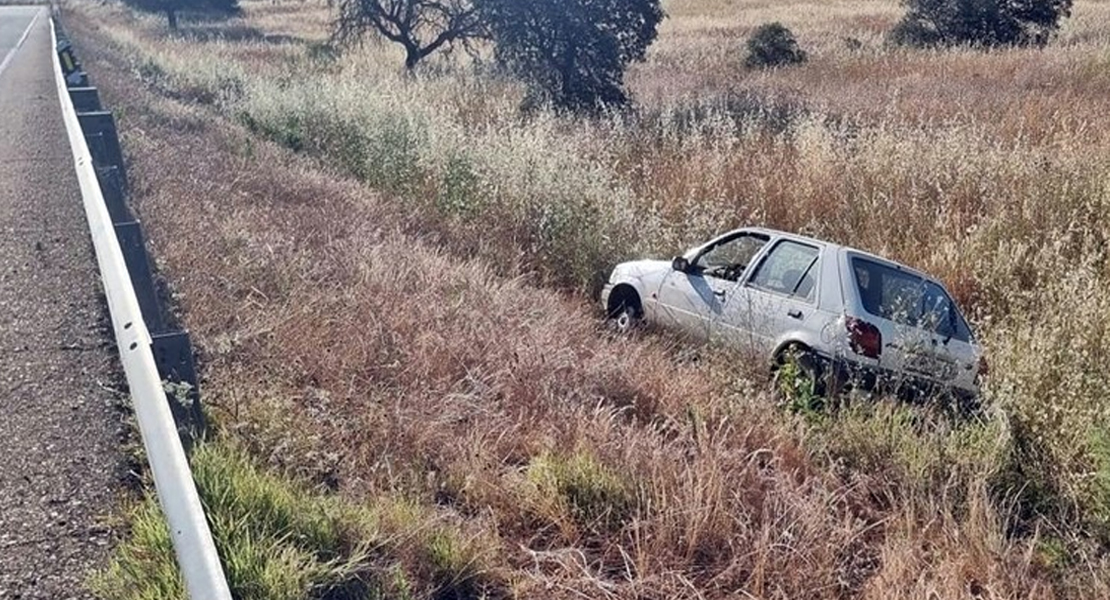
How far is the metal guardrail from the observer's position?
208 cm

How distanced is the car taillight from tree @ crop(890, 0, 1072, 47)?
22169mm

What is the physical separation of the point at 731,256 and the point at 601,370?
10.8ft

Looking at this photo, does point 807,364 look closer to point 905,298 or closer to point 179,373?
point 905,298

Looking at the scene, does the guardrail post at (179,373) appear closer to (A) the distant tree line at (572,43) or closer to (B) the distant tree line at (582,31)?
(B) the distant tree line at (582,31)

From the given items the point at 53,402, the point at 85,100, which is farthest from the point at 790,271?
the point at 85,100

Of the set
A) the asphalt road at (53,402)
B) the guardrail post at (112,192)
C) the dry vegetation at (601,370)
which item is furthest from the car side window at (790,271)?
the asphalt road at (53,402)

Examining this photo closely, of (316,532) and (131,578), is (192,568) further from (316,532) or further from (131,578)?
(316,532)

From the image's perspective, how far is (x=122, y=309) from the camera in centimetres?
333

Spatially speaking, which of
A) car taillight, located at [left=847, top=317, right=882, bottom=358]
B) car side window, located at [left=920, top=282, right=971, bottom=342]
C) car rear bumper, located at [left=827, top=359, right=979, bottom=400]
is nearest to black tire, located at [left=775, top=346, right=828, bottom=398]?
car rear bumper, located at [left=827, top=359, right=979, bottom=400]

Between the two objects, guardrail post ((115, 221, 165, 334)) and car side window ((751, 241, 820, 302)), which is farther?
car side window ((751, 241, 820, 302))

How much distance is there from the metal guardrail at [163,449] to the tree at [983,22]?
2630 cm

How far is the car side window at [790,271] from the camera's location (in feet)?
22.9

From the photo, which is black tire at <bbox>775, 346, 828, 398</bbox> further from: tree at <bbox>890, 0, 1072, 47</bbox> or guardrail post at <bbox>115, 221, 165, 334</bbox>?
tree at <bbox>890, 0, 1072, 47</bbox>

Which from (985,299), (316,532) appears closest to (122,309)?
(316,532)
